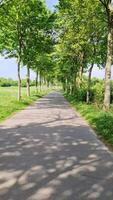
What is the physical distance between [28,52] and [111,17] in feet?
71.5

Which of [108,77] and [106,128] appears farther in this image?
[108,77]

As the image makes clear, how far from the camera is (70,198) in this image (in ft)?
23.1

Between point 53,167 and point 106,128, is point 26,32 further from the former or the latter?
point 53,167

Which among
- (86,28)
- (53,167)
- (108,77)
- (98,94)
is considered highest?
(86,28)

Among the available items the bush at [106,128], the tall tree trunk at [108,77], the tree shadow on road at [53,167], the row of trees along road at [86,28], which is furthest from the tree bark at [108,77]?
the tree shadow on road at [53,167]

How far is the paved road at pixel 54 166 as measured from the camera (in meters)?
7.37

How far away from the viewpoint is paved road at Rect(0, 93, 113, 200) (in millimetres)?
7370

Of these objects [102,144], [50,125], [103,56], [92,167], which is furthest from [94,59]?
[92,167]

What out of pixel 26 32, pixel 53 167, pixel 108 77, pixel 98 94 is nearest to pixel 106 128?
pixel 53 167

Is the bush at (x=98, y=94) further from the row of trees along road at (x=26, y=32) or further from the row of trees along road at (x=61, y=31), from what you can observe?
the row of trees along road at (x=26, y=32)

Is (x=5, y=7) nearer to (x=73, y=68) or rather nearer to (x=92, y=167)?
(x=92, y=167)

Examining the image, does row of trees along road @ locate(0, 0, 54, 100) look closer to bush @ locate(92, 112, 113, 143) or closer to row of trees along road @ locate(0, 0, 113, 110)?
row of trees along road @ locate(0, 0, 113, 110)

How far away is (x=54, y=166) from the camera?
959 cm

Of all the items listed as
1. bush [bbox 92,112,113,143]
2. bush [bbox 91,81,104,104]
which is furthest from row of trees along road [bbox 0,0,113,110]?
bush [bbox 92,112,113,143]
